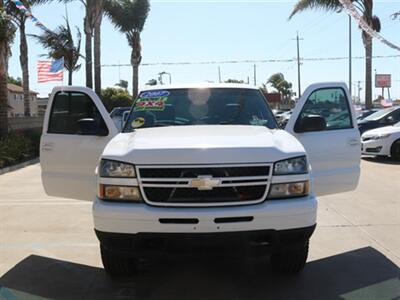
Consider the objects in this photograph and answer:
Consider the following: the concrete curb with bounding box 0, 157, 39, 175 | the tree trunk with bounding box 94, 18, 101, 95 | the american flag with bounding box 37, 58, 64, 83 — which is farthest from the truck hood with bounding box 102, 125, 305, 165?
the american flag with bounding box 37, 58, 64, 83

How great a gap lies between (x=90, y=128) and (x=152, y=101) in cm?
76

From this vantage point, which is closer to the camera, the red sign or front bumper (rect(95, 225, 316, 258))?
front bumper (rect(95, 225, 316, 258))

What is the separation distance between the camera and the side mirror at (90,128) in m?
5.24

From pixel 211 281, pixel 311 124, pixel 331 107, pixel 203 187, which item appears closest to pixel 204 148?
pixel 203 187

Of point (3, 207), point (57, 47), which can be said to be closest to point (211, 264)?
point (3, 207)

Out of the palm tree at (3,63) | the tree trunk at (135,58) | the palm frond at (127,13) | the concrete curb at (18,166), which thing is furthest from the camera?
the tree trunk at (135,58)

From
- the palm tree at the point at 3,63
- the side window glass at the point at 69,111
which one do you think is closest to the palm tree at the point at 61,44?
the palm tree at the point at 3,63

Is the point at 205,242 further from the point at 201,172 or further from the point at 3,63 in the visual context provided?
the point at 3,63

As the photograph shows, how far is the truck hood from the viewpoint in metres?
3.95

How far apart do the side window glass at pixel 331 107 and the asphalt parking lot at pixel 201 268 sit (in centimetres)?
139

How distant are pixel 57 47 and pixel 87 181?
23647 mm

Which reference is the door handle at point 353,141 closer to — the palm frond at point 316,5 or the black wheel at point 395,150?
the black wheel at point 395,150

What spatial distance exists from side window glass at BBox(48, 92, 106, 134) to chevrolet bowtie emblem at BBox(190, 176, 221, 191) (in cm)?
216

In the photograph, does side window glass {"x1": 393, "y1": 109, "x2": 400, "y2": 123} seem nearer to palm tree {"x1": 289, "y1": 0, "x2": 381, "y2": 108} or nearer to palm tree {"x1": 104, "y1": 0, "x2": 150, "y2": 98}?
palm tree {"x1": 289, "y1": 0, "x2": 381, "y2": 108}
